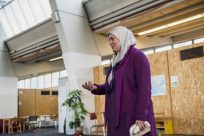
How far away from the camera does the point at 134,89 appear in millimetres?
1937

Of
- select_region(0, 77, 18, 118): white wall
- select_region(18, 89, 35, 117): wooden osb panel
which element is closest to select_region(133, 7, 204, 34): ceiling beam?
select_region(0, 77, 18, 118): white wall

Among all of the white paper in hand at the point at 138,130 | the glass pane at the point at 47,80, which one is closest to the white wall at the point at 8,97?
the glass pane at the point at 47,80

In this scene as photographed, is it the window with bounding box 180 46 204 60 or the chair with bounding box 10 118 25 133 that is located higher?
the window with bounding box 180 46 204 60

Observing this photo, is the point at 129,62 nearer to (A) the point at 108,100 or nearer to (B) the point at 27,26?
(A) the point at 108,100

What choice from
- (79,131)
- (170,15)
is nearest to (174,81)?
(170,15)

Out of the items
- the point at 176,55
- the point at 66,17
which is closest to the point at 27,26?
the point at 66,17

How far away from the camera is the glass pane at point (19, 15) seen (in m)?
13.4

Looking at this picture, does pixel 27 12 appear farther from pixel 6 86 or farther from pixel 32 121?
pixel 32 121

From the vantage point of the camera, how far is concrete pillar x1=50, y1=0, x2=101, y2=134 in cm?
953

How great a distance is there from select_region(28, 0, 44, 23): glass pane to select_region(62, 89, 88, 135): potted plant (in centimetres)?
451

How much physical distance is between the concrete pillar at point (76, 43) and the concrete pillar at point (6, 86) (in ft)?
16.8

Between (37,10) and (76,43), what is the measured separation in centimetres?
382

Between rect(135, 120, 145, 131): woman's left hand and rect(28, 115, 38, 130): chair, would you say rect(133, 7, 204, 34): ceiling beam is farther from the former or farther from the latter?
rect(135, 120, 145, 131): woman's left hand

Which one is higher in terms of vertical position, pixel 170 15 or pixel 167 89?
pixel 170 15
